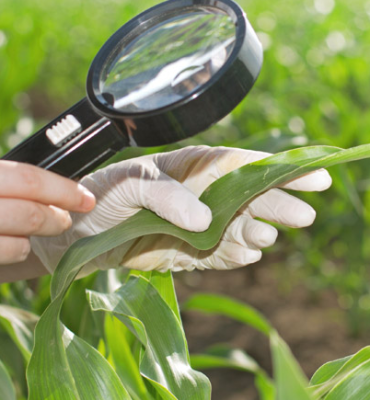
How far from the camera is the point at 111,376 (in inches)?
26.2

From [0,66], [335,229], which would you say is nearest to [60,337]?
[335,229]

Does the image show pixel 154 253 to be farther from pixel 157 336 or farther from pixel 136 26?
pixel 136 26

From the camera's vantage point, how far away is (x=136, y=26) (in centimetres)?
74

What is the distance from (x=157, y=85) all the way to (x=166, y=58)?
6 cm

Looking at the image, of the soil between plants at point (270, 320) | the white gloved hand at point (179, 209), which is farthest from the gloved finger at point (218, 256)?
the soil between plants at point (270, 320)

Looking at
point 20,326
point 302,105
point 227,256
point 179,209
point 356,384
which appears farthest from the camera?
point 302,105

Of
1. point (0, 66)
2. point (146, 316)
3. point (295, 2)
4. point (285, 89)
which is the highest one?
point (146, 316)

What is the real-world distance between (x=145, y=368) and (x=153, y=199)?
0.64 feet

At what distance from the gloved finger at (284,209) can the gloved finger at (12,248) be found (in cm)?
29

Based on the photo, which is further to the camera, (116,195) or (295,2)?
(295,2)

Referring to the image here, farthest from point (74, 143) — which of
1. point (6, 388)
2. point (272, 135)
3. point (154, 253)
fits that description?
point (272, 135)

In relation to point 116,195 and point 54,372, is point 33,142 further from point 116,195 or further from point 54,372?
point 54,372

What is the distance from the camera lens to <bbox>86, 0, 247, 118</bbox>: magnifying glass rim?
60 centimetres

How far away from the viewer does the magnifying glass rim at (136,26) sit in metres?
0.60
